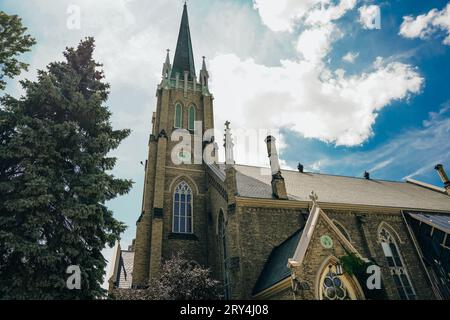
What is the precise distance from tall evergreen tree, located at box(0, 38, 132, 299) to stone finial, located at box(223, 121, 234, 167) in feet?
21.6

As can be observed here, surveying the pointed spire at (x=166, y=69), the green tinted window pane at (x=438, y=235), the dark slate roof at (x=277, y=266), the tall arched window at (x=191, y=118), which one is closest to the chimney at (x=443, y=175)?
the green tinted window pane at (x=438, y=235)

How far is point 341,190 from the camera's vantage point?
835 inches

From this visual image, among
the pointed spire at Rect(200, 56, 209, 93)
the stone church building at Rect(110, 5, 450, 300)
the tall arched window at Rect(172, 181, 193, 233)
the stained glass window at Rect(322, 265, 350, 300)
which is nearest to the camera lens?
the stained glass window at Rect(322, 265, 350, 300)

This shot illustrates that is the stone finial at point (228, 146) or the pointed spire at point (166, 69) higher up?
the pointed spire at point (166, 69)

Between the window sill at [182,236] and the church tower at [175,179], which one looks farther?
the window sill at [182,236]

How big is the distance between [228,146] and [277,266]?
7627mm

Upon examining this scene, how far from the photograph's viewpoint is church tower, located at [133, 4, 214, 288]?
16.3 m

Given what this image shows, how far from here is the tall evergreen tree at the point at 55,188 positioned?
785 cm

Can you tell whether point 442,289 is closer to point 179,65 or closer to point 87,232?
point 87,232

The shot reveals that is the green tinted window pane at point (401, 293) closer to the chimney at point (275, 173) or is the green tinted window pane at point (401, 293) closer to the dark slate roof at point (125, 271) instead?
the chimney at point (275, 173)

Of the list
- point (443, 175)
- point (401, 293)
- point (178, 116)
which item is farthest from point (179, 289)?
point (443, 175)

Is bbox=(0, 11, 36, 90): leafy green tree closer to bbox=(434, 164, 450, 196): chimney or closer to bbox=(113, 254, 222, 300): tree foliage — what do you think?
bbox=(113, 254, 222, 300): tree foliage

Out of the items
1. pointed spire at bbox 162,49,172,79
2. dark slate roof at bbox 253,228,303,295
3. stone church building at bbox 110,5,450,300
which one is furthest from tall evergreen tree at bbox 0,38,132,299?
pointed spire at bbox 162,49,172,79

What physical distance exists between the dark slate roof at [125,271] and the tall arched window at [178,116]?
32.5ft
